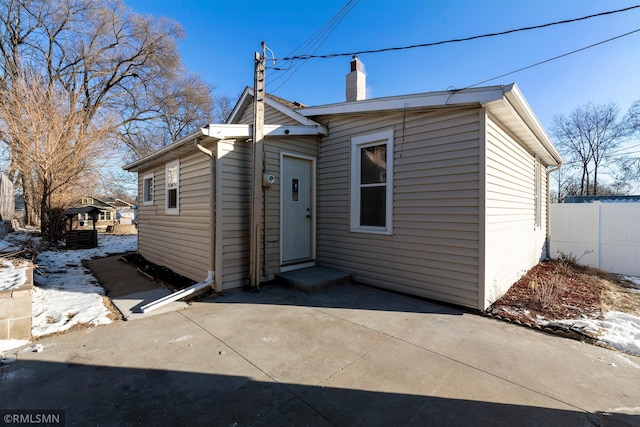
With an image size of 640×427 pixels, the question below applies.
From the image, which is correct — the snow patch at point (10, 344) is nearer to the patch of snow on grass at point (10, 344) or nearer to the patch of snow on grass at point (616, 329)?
the patch of snow on grass at point (10, 344)

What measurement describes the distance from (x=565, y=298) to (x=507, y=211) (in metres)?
1.64

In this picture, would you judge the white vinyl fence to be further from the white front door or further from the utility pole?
the utility pole

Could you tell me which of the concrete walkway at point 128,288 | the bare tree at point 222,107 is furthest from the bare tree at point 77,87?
the concrete walkway at point 128,288

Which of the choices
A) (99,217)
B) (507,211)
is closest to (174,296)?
(507,211)

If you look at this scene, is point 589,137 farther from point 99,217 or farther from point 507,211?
point 99,217

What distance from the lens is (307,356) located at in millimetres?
2736

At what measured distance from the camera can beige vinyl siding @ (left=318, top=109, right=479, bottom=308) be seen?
158 inches

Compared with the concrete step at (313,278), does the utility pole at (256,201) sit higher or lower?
higher

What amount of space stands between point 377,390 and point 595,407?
5.12 feet

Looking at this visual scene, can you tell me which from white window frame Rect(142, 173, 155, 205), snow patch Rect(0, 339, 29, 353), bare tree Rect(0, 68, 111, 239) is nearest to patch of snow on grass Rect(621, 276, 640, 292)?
snow patch Rect(0, 339, 29, 353)

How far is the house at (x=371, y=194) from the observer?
13.3 ft

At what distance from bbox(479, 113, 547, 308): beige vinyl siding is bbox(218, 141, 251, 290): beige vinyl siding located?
3.78 m

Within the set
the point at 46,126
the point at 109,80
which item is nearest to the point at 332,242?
the point at 46,126

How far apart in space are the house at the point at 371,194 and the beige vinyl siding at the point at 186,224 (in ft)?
0.13
